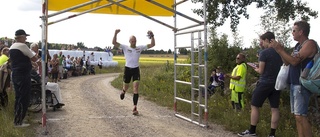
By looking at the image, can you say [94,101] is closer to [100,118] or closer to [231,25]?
[100,118]

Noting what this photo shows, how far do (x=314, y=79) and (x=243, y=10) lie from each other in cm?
1465

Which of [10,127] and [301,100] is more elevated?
[301,100]

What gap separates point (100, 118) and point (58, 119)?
1.03 meters

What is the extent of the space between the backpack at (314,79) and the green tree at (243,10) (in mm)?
12859

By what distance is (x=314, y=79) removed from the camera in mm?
4895

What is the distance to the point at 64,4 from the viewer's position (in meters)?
8.73

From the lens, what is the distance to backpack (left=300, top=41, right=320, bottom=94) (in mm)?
4887

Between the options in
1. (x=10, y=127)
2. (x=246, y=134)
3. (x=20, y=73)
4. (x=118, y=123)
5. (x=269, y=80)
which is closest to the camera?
(x=269, y=80)

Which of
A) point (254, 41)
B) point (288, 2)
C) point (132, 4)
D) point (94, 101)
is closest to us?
point (132, 4)

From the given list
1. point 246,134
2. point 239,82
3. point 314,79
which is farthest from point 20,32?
point 314,79

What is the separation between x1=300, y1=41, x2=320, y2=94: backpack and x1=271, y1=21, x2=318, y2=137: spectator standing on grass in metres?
0.14

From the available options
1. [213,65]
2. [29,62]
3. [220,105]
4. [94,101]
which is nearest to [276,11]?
[213,65]

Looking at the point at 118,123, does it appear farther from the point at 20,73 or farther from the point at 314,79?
the point at 314,79

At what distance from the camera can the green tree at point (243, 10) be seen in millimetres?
17406
